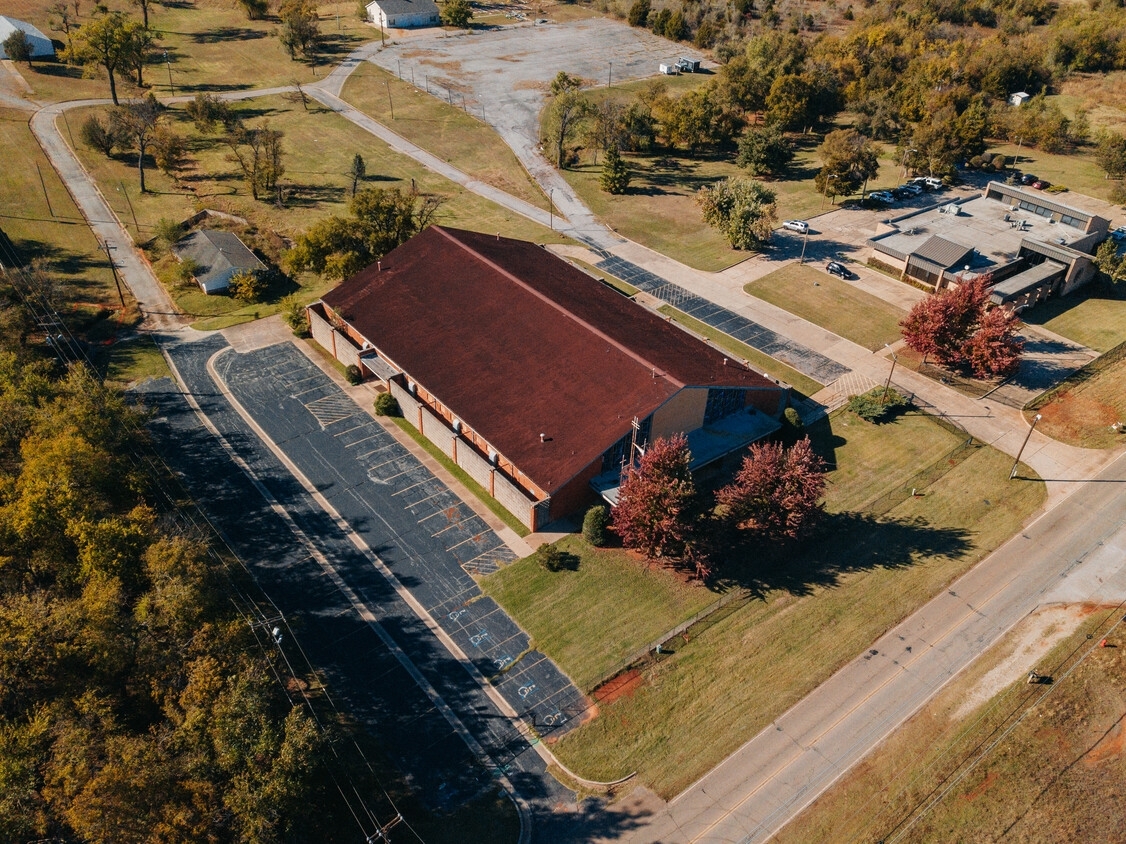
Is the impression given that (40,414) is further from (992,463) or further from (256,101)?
(256,101)

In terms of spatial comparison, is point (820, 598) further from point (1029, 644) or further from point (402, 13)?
point (402, 13)

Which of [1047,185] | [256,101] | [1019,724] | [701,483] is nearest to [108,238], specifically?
[256,101]

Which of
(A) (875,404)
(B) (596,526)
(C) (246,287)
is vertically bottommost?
(B) (596,526)

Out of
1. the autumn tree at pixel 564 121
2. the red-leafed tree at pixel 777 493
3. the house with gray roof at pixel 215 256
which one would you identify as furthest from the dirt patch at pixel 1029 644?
the autumn tree at pixel 564 121

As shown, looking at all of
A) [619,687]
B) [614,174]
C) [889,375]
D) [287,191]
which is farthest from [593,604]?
[287,191]

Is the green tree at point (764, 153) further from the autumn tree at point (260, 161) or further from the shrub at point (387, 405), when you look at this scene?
the shrub at point (387, 405)

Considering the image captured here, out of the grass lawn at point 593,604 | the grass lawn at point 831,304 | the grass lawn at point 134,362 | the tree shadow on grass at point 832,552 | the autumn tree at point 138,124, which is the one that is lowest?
the grass lawn at point 593,604
